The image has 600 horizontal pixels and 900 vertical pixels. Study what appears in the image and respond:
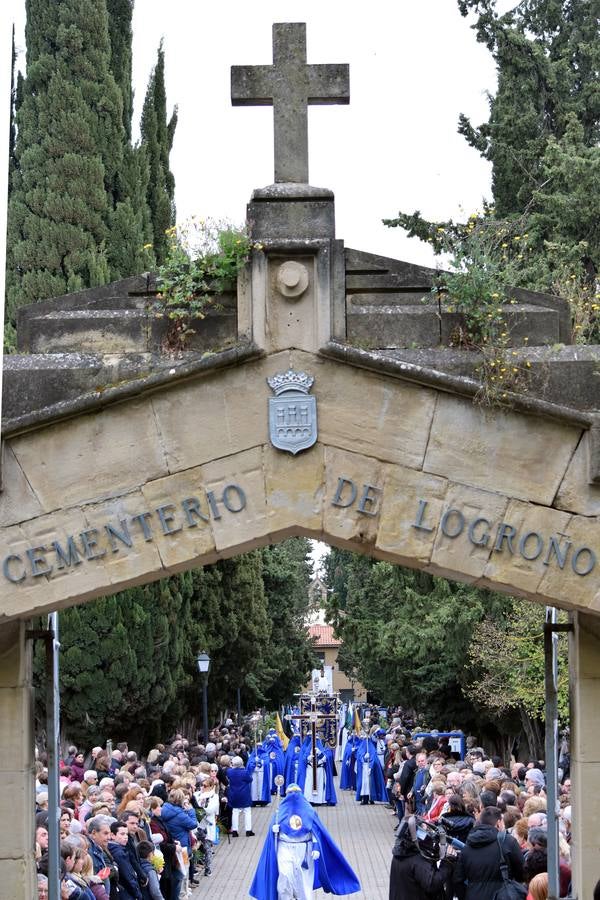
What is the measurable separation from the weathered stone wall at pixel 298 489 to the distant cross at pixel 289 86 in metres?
1.61

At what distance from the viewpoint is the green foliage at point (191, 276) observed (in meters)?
9.59

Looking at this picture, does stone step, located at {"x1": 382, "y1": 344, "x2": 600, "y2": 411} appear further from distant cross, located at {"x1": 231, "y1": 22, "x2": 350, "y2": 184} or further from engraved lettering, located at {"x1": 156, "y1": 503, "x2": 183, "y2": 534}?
engraved lettering, located at {"x1": 156, "y1": 503, "x2": 183, "y2": 534}

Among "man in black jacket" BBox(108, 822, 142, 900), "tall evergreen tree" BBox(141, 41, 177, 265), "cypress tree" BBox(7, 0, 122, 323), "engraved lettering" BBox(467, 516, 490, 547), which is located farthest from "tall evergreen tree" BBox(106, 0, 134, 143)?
"engraved lettering" BBox(467, 516, 490, 547)

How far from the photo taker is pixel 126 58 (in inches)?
1208

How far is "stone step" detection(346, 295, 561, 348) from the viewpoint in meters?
9.84

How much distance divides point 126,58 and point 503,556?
24099 mm

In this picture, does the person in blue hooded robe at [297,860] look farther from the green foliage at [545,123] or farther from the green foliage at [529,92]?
the green foliage at [529,92]

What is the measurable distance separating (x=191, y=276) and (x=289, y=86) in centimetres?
151

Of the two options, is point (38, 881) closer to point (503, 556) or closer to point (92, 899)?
point (92, 899)

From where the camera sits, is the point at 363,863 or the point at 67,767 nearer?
the point at 67,767

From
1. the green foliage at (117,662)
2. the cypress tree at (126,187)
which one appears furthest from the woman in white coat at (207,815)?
the cypress tree at (126,187)

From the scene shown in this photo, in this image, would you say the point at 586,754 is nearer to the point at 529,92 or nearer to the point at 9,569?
the point at 9,569

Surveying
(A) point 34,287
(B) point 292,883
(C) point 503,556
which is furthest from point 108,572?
(A) point 34,287

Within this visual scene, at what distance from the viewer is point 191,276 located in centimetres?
966
